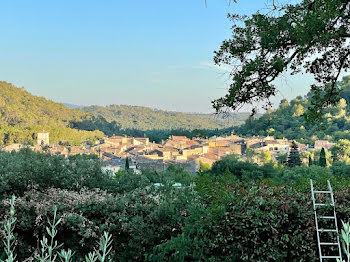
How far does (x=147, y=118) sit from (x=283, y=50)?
10571cm

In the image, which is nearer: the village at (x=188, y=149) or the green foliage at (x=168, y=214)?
the green foliage at (x=168, y=214)

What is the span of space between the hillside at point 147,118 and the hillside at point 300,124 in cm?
2814

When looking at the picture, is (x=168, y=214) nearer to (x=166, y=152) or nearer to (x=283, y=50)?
(x=283, y=50)

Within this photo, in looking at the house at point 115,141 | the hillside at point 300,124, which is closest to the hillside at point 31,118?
the house at point 115,141

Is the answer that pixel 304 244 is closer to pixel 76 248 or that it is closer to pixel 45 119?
pixel 76 248

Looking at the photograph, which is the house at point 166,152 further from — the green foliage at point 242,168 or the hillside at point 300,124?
the green foliage at point 242,168

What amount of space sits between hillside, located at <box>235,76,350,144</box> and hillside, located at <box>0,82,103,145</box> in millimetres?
29198

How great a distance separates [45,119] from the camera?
235 feet

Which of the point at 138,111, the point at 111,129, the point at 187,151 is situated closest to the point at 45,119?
the point at 111,129

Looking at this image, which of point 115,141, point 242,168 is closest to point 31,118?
point 115,141

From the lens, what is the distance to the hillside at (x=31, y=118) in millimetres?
56500

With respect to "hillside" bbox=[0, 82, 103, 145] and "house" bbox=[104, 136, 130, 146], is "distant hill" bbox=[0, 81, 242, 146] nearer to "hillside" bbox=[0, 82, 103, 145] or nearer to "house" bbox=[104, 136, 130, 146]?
"hillside" bbox=[0, 82, 103, 145]

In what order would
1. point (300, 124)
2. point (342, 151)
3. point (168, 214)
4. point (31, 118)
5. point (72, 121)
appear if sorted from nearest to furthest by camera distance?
point (168, 214), point (342, 151), point (300, 124), point (31, 118), point (72, 121)

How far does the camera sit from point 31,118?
6888 centimetres
